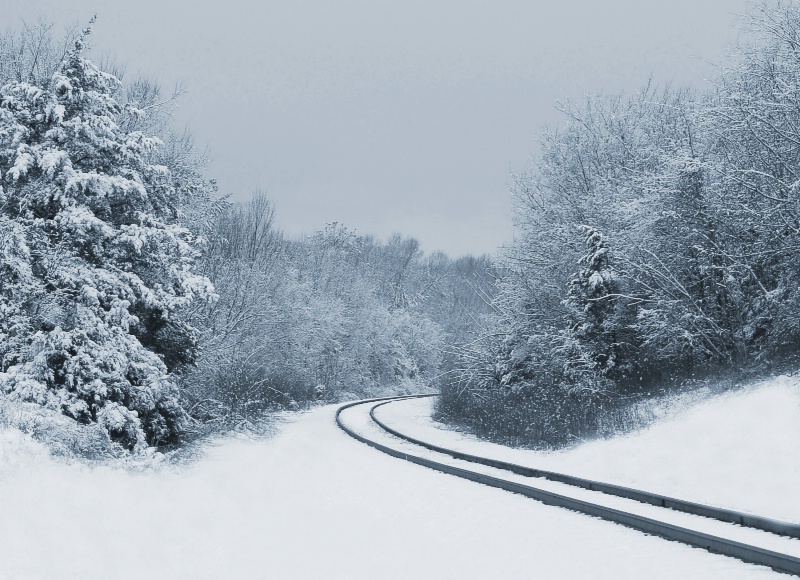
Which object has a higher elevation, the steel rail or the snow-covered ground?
the steel rail

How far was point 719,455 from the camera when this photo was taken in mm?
12664

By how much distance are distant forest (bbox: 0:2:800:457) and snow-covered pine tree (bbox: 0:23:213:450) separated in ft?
0.17

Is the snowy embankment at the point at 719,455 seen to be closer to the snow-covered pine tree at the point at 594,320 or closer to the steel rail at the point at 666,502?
the steel rail at the point at 666,502

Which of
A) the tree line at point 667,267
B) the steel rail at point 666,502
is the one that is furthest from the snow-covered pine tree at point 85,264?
the tree line at point 667,267

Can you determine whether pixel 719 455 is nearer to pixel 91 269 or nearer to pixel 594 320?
pixel 594 320

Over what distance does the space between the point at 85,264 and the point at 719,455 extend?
13.6 m

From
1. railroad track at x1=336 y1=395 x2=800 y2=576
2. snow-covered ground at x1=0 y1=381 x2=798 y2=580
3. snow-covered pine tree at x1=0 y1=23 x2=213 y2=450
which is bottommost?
snow-covered ground at x1=0 y1=381 x2=798 y2=580

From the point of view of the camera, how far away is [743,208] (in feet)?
61.0

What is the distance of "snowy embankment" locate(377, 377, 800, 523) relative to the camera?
35.2 feet

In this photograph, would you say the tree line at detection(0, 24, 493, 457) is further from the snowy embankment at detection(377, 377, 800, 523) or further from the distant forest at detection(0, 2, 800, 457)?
the snowy embankment at detection(377, 377, 800, 523)

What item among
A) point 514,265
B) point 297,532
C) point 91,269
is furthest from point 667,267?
point 91,269

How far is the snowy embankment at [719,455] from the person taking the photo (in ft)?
35.2

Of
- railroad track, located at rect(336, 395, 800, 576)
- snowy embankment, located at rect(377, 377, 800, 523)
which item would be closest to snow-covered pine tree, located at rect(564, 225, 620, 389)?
snowy embankment, located at rect(377, 377, 800, 523)

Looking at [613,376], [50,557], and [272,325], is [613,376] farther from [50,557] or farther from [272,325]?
[272,325]
